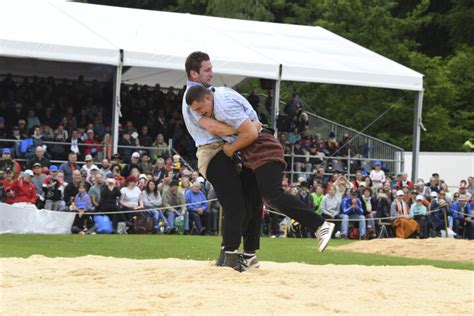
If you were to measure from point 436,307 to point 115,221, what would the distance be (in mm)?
13715

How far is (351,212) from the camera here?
23.3 m

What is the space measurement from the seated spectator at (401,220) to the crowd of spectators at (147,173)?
3 cm

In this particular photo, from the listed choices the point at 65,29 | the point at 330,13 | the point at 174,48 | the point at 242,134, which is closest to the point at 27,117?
the point at 65,29

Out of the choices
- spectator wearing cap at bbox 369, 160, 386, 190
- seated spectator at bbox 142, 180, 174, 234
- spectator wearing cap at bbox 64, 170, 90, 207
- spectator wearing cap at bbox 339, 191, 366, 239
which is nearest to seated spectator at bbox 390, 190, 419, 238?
spectator wearing cap at bbox 339, 191, 366, 239

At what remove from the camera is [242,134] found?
8.80 m

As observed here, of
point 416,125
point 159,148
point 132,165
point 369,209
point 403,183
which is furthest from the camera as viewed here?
point 416,125

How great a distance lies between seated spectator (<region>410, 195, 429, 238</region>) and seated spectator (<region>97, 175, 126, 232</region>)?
307 inches

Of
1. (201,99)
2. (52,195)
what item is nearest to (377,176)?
(52,195)

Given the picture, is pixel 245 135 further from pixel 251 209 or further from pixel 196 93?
pixel 251 209

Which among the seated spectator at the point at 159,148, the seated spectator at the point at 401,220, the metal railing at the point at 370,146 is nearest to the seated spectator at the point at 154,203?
the seated spectator at the point at 159,148

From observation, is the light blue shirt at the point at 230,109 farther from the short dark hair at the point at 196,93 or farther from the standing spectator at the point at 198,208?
the standing spectator at the point at 198,208

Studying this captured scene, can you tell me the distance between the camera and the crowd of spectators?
20.2m

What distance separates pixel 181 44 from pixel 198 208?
5341mm

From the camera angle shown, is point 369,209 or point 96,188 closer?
point 96,188
